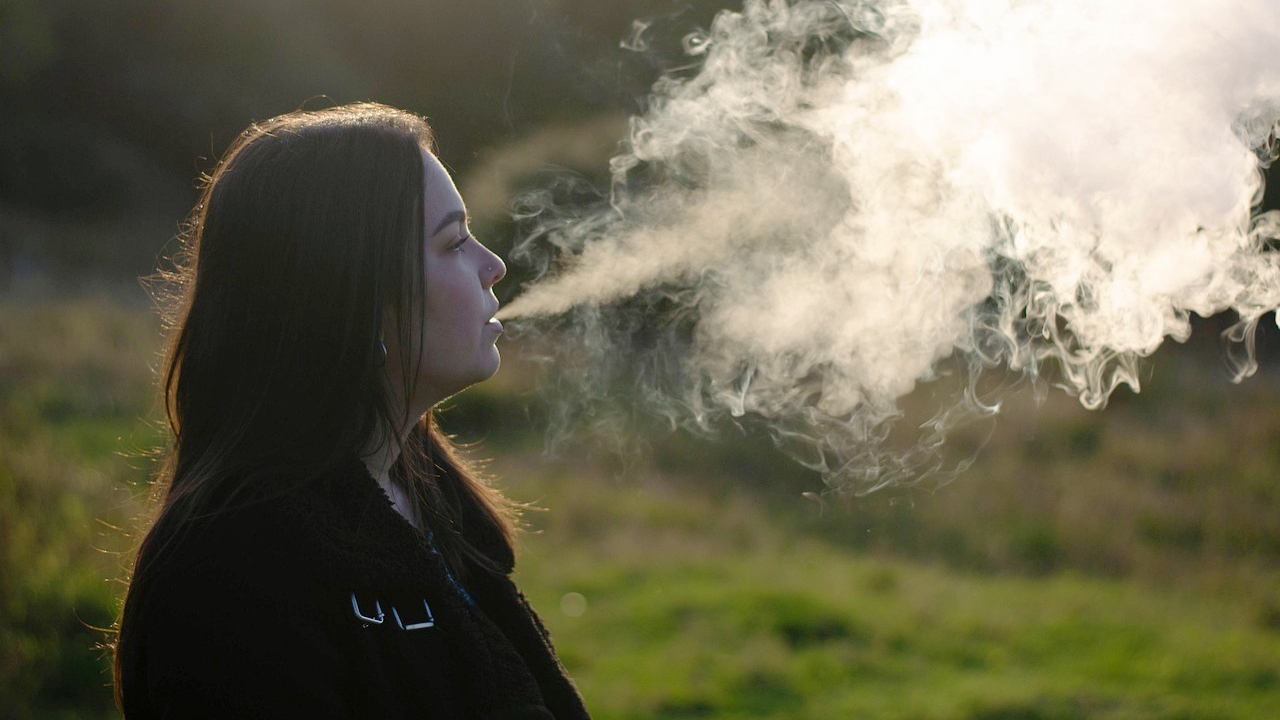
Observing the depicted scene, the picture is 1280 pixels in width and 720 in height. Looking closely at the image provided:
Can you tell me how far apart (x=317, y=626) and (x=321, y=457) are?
32 cm

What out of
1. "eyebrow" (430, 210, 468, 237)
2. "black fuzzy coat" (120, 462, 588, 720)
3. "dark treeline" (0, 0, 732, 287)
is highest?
"dark treeline" (0, 0, 732, 287)

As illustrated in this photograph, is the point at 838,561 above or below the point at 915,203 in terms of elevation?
below

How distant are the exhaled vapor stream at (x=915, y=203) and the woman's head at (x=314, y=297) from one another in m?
1.17

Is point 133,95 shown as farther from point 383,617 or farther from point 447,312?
point 383,617

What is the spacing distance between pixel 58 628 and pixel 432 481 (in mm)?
3795

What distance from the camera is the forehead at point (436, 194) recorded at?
6.64ft

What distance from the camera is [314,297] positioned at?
189cm

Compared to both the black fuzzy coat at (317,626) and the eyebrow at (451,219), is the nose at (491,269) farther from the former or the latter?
the black fuzzy coat at (317,626)

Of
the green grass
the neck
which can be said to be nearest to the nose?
the neck

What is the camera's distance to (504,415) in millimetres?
9773

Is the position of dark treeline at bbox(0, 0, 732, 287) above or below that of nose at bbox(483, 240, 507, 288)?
above

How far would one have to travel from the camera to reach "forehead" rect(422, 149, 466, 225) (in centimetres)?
202

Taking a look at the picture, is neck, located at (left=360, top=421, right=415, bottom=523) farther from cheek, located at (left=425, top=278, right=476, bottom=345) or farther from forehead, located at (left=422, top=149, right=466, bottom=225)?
forehead, located at (left=422, top=149, right=466, bottom=225)

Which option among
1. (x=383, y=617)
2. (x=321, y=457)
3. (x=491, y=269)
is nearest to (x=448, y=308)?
(x=491, y=269)
